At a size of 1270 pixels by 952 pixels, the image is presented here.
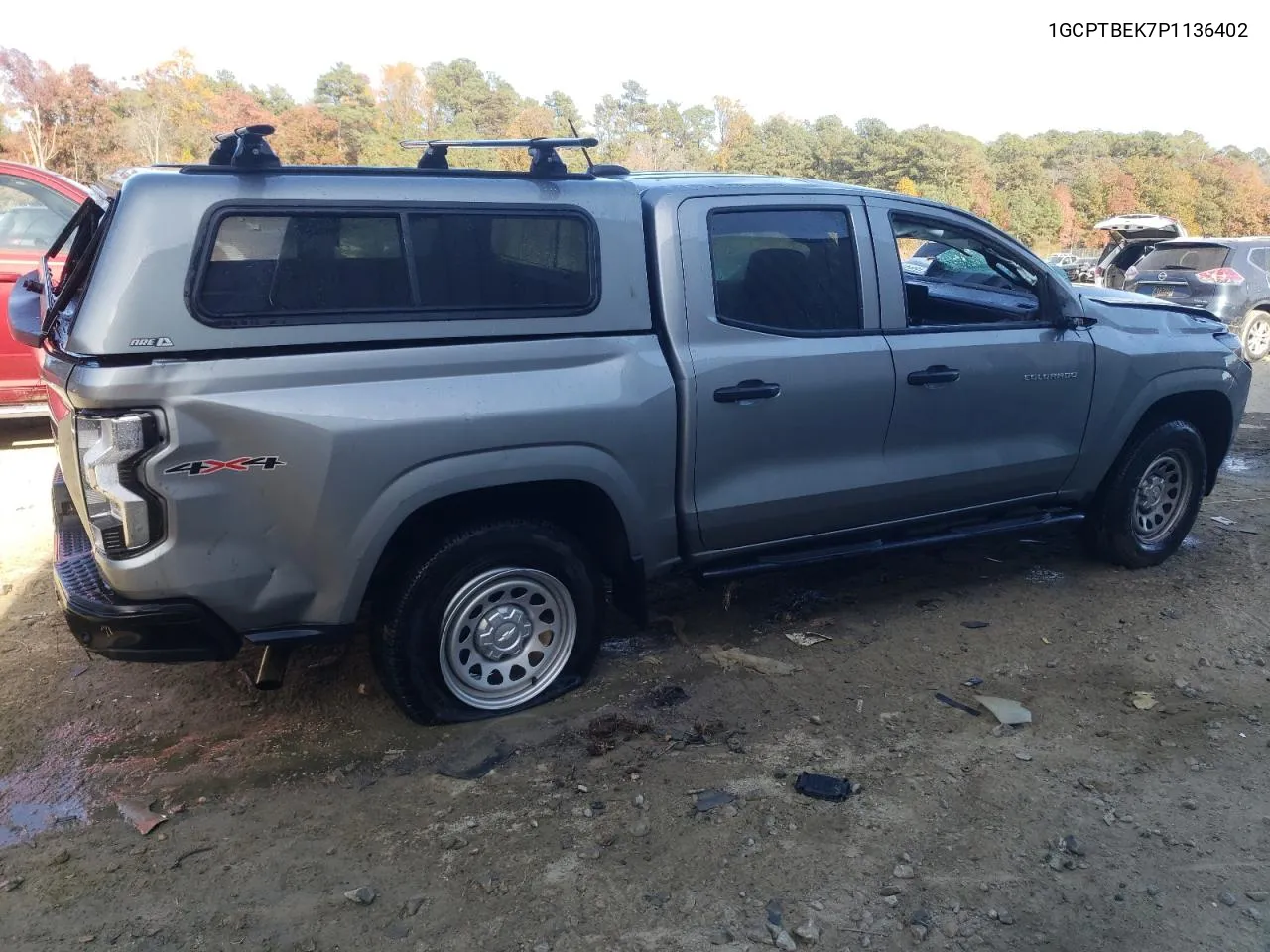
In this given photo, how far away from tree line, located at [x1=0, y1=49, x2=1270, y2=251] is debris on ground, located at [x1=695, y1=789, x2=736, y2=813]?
25.9 m

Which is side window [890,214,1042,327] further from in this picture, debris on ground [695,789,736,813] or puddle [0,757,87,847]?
puddle [0,757,87,847]

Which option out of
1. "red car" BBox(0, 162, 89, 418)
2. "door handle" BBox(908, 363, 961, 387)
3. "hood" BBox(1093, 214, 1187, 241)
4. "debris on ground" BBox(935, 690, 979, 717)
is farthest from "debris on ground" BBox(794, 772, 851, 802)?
"hood" BBox(1093, 214, 1187, 241)

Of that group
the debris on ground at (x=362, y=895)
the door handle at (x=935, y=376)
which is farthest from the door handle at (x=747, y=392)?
the debris on ground at (x=362, y=895)

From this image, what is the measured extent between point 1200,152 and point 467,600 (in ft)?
195

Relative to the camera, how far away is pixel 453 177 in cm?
336

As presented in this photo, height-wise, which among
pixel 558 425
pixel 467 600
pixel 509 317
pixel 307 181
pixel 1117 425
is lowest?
pixel 467 600

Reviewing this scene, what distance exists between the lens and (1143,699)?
3949mm

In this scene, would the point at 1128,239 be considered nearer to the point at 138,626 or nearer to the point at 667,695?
the point at 667,695

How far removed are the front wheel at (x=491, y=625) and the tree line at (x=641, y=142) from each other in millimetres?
25103

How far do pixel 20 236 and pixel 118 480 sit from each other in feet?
17.2

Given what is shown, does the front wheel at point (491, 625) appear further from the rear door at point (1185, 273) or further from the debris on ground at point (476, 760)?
the rear door at point (1185, 273)

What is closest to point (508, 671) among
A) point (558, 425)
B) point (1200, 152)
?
point (558, 425)

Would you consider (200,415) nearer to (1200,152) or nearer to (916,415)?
(916,415)

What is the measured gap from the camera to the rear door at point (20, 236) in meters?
6.80
